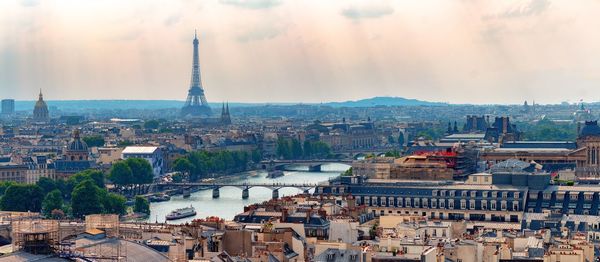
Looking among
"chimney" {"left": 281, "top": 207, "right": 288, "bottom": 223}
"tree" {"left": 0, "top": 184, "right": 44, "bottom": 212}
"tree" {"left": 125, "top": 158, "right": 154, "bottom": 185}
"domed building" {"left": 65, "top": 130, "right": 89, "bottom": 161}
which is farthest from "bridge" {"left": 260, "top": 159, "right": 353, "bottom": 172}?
"chimney" {"left": 281, "top": 207, "right": 288, "bottom": 223}

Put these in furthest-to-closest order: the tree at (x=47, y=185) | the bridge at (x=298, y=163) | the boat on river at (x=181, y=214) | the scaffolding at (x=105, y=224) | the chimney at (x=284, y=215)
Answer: the bridge at (x=298, y=163) < the tree at (x=47, y=185) < the boat on river at (x=181, y=214) < the chimney at (x=284, y=215) < the scaffolding at (x=105, y=224)

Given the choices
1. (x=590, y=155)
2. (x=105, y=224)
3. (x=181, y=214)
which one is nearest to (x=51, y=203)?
(x=181, y=214)

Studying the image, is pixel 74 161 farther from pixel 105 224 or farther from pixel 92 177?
pixel 105 224

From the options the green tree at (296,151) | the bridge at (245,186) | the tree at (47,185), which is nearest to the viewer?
the tree at (47,185)

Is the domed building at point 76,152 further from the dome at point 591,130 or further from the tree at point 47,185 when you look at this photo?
the dome at point 591,130

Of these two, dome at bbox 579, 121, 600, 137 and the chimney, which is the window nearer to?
the chimney

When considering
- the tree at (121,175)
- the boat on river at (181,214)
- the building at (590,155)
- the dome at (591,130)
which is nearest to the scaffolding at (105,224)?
the boat on river at (181,214)

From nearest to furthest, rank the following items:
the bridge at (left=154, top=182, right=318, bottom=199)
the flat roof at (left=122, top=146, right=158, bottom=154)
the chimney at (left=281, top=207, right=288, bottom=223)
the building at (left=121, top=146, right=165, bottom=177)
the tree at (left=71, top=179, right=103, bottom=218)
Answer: the chimney at (left=281, top=207, right=288, bottom=223) → the tree at (left=71, top=179, right=103, bottom=218) → the bridge at (left=154, top=182, right=318, bottom=199) → the building at (left=121, top=146, right=165, bottom=177) → the flat roof at (left=122, top=146, right=158, bottom=154)

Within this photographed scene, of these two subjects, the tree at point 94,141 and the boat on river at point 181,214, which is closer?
the boat on river at point 181,214
